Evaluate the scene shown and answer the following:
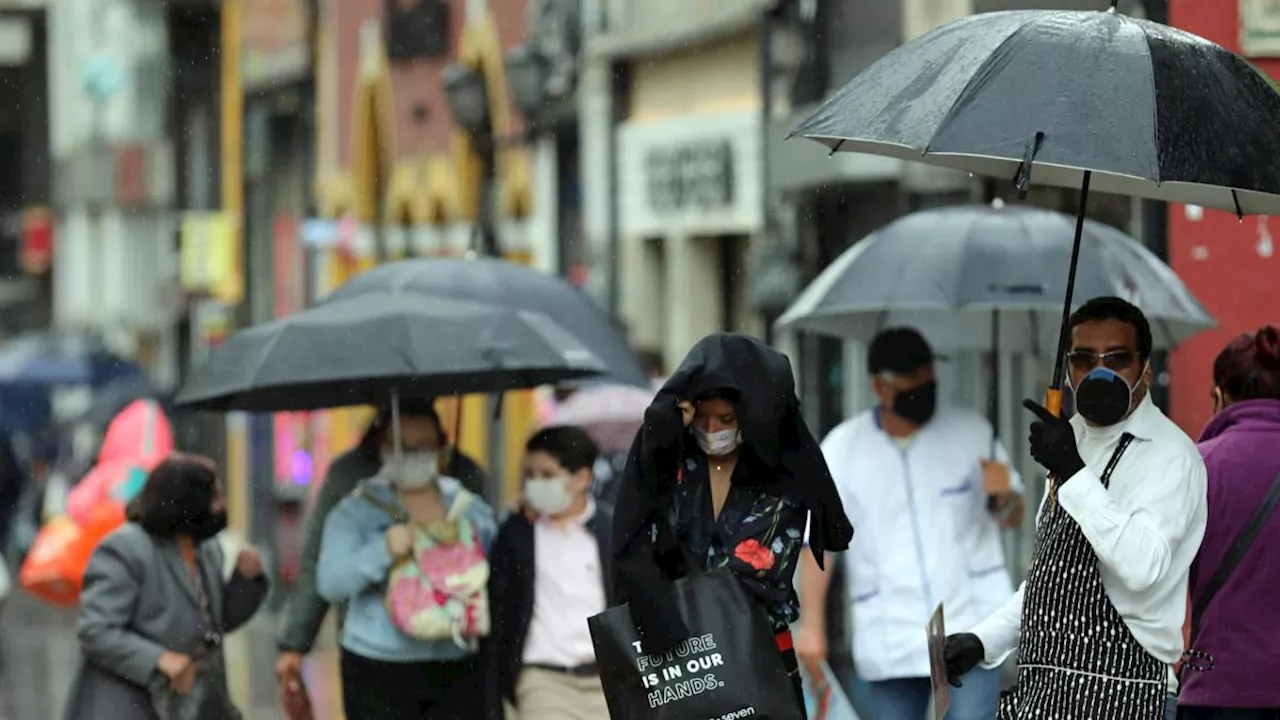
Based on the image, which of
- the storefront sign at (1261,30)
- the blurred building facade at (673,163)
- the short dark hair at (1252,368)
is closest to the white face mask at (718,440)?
the short dark hair at (1252,368)

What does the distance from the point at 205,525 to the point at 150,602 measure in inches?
12.0

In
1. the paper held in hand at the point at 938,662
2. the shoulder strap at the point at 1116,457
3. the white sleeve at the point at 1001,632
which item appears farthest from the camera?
the white sleeve at the point at 1001,632

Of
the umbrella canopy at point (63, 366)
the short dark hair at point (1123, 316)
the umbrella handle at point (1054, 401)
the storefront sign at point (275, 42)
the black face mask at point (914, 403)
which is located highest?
the storefront sign at point (275, 42)

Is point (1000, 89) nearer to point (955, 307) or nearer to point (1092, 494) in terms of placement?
point (1092, 494)

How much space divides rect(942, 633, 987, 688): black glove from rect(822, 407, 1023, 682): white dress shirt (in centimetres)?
188

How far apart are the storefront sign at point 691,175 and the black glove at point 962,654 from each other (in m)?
14.3

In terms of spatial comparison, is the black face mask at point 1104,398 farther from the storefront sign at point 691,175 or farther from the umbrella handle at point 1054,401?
the storefront sign at point 691,175

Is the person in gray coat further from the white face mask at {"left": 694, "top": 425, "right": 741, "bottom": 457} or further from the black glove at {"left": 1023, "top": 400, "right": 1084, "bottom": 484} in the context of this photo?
the black glove at {"left": 1023, "top": 400, "right": 1084, "bottom": 484}

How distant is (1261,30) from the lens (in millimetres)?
12109

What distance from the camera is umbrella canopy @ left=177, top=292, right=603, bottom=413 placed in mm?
8875

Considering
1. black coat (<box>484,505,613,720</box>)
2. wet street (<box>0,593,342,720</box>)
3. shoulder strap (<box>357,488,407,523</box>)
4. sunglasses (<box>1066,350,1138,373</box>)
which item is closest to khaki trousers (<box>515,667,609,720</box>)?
black coat (<box>484,505,613,720</box>)

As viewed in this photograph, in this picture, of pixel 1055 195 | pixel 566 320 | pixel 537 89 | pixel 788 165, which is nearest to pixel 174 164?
pixel 537 89

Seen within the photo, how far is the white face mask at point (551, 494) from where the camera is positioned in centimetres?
890

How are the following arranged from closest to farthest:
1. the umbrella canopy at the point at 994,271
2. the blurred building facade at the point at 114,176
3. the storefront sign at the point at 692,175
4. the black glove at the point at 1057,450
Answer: the black glove at the point at 1057,450, the umbrella canopy at the point at 994,271, the storefront sign at the point at 692,175, the blurred building facade at the point at 114,176
